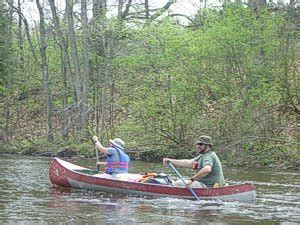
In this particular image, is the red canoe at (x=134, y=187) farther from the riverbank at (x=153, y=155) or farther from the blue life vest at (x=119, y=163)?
the riverbank at (x=153, y=155)

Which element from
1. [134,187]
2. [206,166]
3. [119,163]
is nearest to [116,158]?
[119,163]

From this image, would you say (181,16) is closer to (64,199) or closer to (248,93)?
(248,93)

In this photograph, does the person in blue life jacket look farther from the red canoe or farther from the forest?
the forest

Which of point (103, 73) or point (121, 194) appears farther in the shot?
point (103, 73)

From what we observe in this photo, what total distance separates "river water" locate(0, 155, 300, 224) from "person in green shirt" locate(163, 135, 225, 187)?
0.49 meters

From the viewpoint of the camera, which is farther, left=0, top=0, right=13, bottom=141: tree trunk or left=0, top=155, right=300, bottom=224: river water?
left=0, top=0, right=13, bottom=141: tree trunk

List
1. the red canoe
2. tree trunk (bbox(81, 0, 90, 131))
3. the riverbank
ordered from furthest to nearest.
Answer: tree trunk (bbox(81, 0, 90, 131))
the riverbank
the red canoe

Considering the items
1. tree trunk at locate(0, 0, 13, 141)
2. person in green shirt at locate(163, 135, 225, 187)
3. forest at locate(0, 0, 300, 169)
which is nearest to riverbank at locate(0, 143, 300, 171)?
forest at locate(0, 0, 300, 169)

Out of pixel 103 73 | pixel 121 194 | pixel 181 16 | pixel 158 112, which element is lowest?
pixel 121 194

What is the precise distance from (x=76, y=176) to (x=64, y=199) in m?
1.51

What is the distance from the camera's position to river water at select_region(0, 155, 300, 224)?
10547mm

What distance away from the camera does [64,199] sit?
1280 cm

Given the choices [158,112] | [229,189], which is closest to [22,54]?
[158,112]

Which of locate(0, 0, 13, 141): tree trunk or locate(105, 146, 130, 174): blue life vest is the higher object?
locate(0, 0, 13, 141): tree trunk
